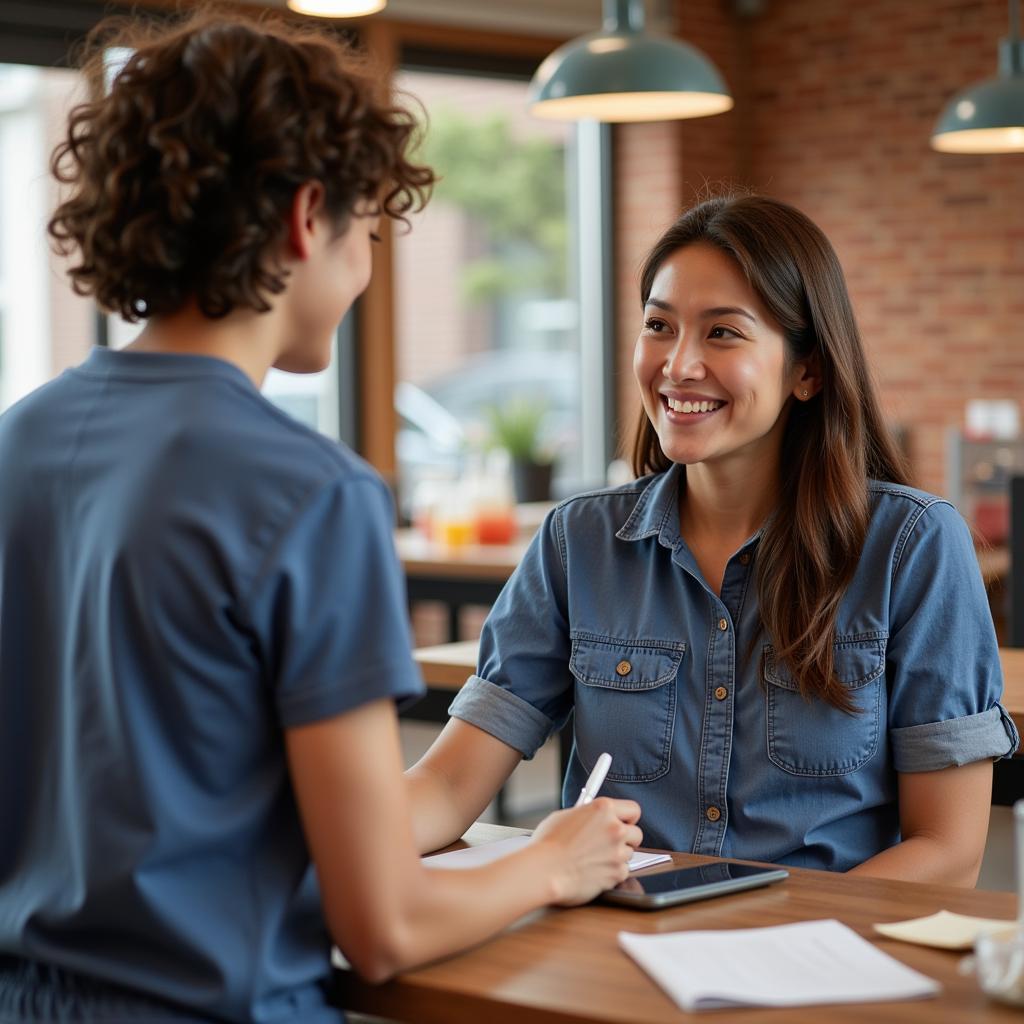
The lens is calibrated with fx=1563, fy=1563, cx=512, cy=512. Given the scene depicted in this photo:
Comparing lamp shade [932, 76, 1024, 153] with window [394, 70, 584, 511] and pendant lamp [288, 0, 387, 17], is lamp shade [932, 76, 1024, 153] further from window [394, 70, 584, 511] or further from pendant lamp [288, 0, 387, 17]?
window [394, 70, 584, 511]

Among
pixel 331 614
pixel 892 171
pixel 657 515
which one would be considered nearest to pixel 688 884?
pixel 331 614

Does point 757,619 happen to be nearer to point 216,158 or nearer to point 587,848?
point 587,848

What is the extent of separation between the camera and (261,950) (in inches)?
43.6

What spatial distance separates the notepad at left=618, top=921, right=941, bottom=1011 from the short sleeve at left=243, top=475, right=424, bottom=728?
30 cm

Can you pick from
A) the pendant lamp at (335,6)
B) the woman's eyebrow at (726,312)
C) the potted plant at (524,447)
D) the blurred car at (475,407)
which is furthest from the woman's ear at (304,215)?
the blurred car at (475,407)

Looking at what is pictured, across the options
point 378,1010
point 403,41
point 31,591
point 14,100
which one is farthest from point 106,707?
point 403,41

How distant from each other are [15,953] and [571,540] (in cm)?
92

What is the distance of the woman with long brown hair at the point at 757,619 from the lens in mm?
1716

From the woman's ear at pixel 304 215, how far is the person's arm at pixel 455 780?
66cm

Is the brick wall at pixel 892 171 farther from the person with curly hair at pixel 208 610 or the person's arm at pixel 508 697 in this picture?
the person with curly hair at pixel 208 610

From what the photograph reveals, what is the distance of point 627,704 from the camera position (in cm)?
180

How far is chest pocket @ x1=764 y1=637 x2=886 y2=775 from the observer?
1715mm

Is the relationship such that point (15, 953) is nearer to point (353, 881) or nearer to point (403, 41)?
point (353, 881)

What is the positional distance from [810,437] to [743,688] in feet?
1.10
